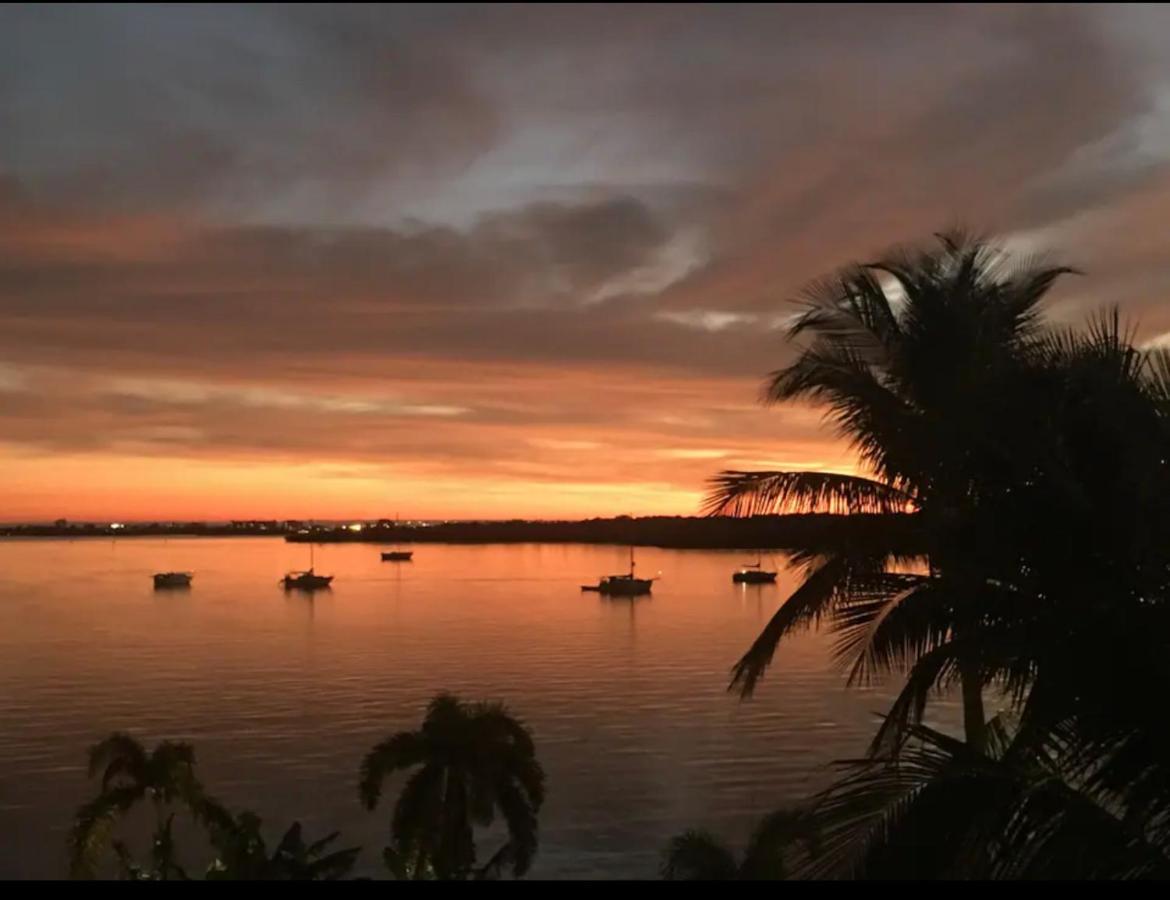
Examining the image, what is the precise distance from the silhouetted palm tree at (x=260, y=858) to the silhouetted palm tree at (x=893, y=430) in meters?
2.85

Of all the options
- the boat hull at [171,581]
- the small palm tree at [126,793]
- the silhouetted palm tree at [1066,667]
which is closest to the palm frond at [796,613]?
the silhouetted palm tree at [1066,667]

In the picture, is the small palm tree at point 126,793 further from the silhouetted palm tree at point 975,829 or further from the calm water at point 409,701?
the silhouetted palm tree at point 975,829

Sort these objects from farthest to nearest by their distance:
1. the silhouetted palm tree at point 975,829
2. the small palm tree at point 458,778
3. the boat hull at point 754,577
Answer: the boat hull at point 754,577 → the small palm tree at point 458,778 → the silhouetted palm tree at point 975,829

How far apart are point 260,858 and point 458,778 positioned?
19.4ft

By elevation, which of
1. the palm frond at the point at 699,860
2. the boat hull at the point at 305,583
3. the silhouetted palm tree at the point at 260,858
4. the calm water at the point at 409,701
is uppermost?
the silhouetted palm tree at the point at 260,858

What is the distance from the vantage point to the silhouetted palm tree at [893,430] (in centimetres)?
626

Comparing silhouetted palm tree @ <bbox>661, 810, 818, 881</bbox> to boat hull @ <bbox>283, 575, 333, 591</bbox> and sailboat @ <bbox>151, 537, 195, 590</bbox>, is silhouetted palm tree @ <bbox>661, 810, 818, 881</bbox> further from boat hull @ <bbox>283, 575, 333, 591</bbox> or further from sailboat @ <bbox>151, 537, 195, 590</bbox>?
sailboat @ <bbox>151, 537, 195, 590</bbox>

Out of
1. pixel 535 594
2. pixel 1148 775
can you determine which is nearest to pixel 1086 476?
pixel 1148 775

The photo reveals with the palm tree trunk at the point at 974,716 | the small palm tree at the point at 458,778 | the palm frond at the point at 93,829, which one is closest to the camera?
the palm tree trunk at the point at 974,716

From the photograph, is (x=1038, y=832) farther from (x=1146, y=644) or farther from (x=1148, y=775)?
(x=1146, y=644)

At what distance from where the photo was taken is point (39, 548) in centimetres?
17800

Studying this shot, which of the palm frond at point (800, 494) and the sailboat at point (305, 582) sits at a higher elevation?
the palm frond at point (800, 494)

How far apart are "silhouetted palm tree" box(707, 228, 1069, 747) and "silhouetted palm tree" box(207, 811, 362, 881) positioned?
2851 mm

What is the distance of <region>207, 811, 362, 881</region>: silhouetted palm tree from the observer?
16.7 feet
